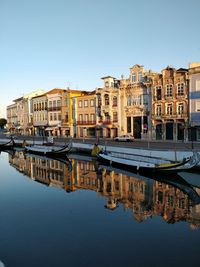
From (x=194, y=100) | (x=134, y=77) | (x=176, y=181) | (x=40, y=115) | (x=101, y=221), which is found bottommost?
(x=101, y=221)

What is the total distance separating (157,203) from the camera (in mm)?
15336

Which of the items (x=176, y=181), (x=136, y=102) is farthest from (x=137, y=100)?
(x=176, y=181)

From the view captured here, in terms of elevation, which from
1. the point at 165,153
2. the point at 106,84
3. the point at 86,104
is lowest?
the point at 165,153

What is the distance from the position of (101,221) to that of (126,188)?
6.20 m

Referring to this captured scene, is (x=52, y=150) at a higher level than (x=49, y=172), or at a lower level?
higher

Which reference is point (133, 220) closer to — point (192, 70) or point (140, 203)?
point (140, 203)

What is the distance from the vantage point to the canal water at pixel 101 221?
937 centimetres

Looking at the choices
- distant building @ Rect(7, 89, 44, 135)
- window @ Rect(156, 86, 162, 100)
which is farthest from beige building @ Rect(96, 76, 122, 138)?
distant building @ Rect(7, 89, 44, 135)

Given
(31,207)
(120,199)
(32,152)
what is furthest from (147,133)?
(31,207)

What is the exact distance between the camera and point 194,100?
3797 cm

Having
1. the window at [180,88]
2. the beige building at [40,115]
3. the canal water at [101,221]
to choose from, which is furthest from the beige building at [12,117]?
the canal water at [101,221]

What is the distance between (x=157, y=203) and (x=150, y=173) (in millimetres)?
7633

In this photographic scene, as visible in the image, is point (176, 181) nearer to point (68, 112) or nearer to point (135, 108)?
point (135, 108)

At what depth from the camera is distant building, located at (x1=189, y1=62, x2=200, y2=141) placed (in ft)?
123
